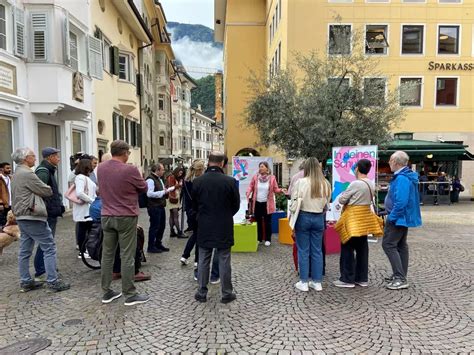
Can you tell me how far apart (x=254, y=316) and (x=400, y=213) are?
228 cm

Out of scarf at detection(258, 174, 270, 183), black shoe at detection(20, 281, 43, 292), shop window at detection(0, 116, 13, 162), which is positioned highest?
shop window at detection(0, 116, 13, 162)

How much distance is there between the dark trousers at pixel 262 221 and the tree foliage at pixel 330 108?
3697 mm

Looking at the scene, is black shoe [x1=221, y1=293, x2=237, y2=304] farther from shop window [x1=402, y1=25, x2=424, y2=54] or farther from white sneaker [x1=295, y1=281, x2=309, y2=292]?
shop window [x1=402, y1=25, x2=424, y2=54]

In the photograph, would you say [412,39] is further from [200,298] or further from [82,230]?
[200,298]

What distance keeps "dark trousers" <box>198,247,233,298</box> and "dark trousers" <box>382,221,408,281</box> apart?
217 cm

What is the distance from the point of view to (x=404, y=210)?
498cm

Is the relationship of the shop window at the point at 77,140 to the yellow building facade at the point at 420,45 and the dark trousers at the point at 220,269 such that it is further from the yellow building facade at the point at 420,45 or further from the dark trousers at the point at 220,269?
the yellow building facade at the point at 420,45

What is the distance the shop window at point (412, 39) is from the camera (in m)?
22.6

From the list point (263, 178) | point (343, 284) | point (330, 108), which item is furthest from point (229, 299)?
point (330, 108)

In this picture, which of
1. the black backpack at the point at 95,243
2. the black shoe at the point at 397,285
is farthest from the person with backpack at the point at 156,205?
the black shoe at the point at 397,285

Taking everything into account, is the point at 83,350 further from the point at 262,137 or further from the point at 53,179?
the point at 262,137

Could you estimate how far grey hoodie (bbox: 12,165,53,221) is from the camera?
190 inches

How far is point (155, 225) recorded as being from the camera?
7.17 m

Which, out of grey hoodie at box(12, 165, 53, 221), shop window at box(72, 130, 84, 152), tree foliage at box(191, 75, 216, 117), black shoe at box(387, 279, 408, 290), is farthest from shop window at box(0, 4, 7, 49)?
tree foliage at box(191, 75, 216, 117)
